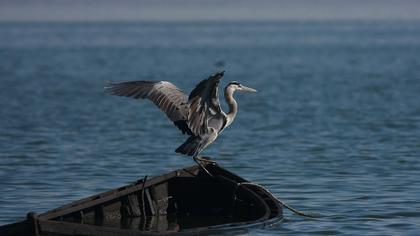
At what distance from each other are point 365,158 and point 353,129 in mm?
5103

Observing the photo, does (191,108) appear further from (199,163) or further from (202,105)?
(199,163)

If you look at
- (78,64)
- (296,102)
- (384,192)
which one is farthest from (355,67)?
(384,192)

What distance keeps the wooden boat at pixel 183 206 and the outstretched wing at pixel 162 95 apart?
800mm

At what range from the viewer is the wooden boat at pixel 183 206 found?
1294 cm

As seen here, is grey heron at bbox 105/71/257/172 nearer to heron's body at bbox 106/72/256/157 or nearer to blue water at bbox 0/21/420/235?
heron's body at bbox 106/72/256/157

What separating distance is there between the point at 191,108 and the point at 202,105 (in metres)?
0.18

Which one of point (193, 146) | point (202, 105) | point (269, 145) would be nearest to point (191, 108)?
point (202, 105)

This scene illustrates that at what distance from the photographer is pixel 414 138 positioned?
2241 cm

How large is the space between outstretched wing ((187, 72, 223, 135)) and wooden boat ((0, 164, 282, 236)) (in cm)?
56

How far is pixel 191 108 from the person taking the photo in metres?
14.1

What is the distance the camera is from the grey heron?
1404 cm

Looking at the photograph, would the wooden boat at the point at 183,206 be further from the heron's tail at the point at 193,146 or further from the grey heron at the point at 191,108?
the grey heron at the point at 191,108

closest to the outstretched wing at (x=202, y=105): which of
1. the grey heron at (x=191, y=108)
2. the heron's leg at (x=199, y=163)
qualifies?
the grey heron at (x=191, y=108)

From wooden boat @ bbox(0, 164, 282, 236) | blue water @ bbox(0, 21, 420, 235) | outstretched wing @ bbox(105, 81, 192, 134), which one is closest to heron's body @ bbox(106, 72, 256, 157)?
outstretched wing @ bbox(105, 81, 192, 134)
